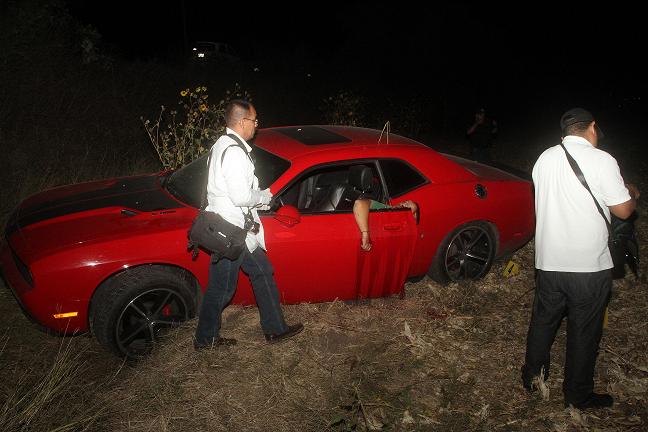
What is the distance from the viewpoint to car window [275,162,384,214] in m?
4.29

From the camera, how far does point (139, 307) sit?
378 cm

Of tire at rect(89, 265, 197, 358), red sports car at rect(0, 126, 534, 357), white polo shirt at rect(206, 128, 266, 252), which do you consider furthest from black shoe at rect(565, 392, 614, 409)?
tire at rect(89, 265, 197, 358)

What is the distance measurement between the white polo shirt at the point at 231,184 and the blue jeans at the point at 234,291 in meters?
0.31

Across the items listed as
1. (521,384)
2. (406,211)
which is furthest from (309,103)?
(521,384)

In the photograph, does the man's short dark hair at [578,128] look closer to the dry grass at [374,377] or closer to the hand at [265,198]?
the dry grass at [374,377]

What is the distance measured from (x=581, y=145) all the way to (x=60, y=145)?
873 cm

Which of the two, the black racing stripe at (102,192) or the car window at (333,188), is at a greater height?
the car window at (333,188)

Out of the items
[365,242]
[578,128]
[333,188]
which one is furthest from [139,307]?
[578,128]

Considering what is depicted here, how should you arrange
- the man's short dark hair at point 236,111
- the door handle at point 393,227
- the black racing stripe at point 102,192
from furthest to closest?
1. the black racing stripe at point 102,192
2. the door handle at point 393,227
3. the man's short dark hair at point 236,111

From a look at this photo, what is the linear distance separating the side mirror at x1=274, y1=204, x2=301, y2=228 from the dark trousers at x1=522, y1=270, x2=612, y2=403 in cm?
166

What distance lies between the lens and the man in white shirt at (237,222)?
3330mm

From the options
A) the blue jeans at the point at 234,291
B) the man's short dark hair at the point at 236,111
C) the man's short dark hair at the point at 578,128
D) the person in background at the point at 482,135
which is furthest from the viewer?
the person in background at the point at 482,135

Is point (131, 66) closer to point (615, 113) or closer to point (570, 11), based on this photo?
point (615, 113)

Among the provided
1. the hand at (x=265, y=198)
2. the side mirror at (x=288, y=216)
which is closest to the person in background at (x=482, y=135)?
the side mirror at (x=288, y=216)
